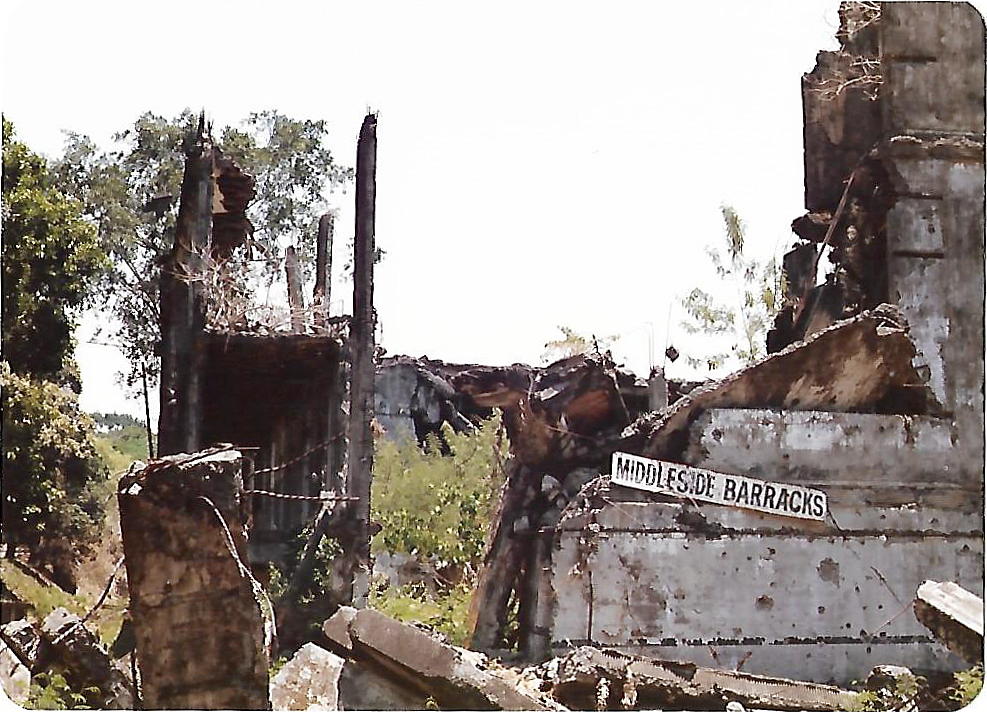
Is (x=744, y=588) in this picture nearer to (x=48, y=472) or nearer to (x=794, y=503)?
(x=794, y=503)

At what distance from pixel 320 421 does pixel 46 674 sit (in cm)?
311

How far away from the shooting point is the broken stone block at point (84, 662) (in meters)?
5.85

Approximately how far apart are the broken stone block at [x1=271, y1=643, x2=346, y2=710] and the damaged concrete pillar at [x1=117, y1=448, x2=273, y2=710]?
3.04 ft

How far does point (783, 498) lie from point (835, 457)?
468 millimetres

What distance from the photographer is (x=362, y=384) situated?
27.3 ft

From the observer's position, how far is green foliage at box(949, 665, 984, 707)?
18.3ft

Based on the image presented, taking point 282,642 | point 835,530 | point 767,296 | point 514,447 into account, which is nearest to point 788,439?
point 835,530

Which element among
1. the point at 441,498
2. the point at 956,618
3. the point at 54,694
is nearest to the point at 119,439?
the point at 54,694

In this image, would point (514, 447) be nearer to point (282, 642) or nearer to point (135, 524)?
point (282, 642)

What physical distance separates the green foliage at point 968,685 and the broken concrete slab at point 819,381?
1.92 meters

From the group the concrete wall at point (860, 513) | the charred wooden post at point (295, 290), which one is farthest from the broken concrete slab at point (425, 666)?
the charred wooden post at point (295, 290)

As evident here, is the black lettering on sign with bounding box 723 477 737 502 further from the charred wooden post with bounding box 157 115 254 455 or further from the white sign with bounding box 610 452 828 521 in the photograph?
the charred wooden post with bounding box 157 115 254 455

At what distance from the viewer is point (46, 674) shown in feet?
18.9

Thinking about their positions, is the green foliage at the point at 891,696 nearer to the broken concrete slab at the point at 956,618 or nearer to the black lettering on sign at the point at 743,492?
the broken concrete slab at the point at 956,618
